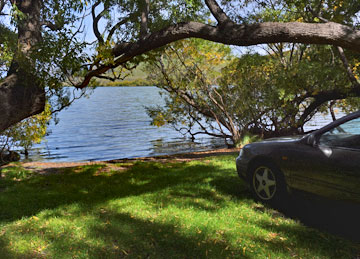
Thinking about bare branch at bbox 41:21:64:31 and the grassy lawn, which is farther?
bare branch at bbox 41:21:64:31

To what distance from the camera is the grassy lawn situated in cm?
414

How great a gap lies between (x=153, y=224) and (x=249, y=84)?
43.5 ft

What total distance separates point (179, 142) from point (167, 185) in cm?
1586

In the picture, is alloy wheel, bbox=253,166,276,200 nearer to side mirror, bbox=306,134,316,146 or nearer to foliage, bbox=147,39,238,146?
side mirror, bbox=306,134,316,146

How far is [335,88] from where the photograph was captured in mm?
15562

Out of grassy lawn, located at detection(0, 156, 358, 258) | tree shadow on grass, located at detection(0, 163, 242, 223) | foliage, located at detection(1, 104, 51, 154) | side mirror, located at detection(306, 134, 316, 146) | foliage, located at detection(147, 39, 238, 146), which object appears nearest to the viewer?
grassy lawn, located at detection(0, 156, 358, 258)

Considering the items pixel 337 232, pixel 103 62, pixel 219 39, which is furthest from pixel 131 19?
pixel 337 232

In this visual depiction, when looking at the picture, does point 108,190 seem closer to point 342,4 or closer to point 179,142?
point 342,4

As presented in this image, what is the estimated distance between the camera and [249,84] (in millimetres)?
17062

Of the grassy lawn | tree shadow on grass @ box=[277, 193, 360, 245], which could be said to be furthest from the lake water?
tree shadow on grass @ box=[277, 193, 360, 245]

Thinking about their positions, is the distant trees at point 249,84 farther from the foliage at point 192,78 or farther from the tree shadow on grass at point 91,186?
the tree shadow on grass at point 91,186

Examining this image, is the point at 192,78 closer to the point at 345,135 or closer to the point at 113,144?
the point at 113,144

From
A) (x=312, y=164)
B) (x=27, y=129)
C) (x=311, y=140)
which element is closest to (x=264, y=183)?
(x=312, y=164)

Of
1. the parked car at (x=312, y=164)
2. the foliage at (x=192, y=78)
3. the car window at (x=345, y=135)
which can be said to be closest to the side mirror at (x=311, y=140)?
the parked car at (x=312, y=164)
